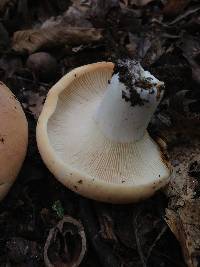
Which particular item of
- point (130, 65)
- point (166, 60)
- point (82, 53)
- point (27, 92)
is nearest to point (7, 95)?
point (27, 92)

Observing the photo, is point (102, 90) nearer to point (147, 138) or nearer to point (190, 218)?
point (147, 138)

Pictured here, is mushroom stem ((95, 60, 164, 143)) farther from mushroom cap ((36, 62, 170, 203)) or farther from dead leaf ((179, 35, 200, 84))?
dead leaf ((179, 35, 200, 84))

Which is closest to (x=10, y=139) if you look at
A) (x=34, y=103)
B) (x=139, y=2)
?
(x=34, y=103)

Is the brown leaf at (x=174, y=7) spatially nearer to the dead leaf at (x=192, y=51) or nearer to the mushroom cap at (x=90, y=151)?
the dead leaf at (x=192, y=51)

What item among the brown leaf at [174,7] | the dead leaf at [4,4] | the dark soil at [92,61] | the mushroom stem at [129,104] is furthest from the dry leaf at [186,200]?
the dead leaf at [4,4]

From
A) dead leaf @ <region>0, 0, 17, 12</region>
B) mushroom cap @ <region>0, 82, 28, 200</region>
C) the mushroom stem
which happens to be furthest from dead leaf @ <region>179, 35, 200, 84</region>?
dead leaf @ <region>0, 0, 17, 12</region>
